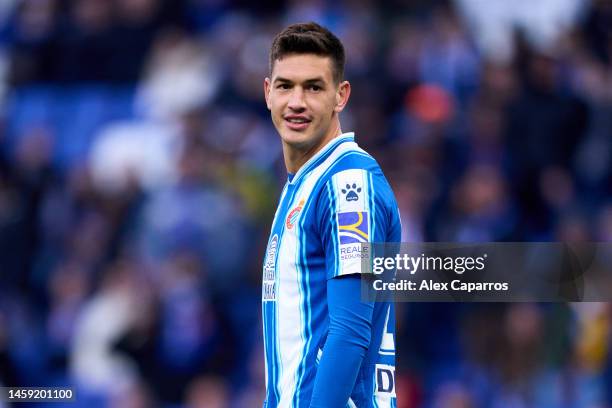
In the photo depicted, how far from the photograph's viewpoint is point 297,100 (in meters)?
3.57

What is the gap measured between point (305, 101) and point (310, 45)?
0.19m

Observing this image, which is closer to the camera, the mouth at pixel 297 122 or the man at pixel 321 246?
the man at pixel 321 246

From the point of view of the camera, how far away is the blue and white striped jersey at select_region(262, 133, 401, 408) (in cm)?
336

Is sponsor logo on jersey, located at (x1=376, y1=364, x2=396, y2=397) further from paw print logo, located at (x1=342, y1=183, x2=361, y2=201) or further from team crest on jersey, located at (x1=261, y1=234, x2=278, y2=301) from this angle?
paw print logo, located at (x1=342, y1=183, x2=361, y2=201)

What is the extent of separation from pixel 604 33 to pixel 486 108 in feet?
4.42

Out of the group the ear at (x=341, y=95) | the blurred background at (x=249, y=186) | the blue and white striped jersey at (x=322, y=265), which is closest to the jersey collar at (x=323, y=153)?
the blue and white striped jersey at (x=322, y=265)

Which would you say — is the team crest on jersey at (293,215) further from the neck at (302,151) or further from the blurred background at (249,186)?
the blurred background at (249,186)

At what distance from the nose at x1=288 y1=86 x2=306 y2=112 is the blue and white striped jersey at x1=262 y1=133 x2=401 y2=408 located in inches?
6.2

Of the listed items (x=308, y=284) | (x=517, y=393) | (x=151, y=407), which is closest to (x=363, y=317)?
(x=308, y=284)

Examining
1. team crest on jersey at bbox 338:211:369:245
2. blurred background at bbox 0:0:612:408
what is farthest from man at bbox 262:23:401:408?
→ blurred background at bbox 0:0:612:408

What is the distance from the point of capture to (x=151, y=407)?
27.5 feet

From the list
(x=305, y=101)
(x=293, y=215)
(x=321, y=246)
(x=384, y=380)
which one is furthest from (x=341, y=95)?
(x=384, y=380)

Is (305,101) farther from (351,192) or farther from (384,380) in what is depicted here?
(384,380)

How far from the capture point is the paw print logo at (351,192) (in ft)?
11.1
